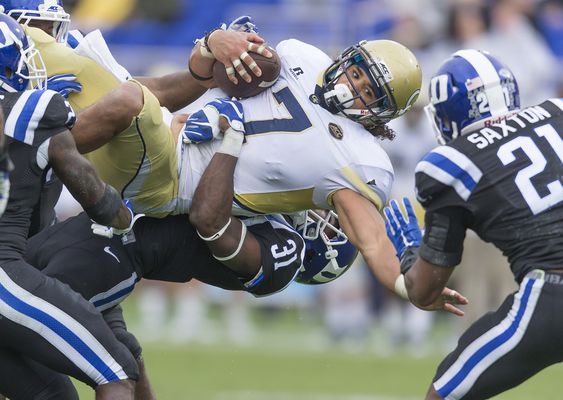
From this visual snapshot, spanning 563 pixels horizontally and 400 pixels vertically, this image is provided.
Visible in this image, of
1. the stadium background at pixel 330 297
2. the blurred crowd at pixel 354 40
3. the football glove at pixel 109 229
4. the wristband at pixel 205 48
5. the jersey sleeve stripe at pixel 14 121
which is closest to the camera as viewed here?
the jersey sleeve stripe at pixel 14 121

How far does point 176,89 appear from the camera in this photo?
19.4 ft

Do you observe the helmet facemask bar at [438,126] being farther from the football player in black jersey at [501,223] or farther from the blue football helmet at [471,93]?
the football player in black jersey at [501,223]

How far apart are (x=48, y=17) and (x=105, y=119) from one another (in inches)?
26.0

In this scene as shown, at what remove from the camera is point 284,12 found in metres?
14.4

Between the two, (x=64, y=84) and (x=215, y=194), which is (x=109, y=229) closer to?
(x=215, y=194)

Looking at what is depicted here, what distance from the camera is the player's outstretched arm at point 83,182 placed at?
4.71 m

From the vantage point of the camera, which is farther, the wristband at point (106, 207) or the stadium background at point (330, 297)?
the stadium background at point (330, 297)

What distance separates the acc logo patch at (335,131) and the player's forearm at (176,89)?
0.71 metres

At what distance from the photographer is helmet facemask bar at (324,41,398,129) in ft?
17.8

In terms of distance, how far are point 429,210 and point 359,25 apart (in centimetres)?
905

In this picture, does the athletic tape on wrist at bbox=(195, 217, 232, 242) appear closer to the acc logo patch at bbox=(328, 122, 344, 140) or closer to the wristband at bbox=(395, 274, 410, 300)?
the acc logo patch at bbox=(328, 122, 344, 140)

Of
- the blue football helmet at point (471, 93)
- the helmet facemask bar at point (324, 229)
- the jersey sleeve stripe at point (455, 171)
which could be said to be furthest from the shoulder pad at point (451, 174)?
the helmet facemask bar at point (324, 229)

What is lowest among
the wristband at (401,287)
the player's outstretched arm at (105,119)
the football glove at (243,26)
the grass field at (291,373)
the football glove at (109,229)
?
the grass field at (291,373)

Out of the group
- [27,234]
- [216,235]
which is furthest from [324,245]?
[27,234]
